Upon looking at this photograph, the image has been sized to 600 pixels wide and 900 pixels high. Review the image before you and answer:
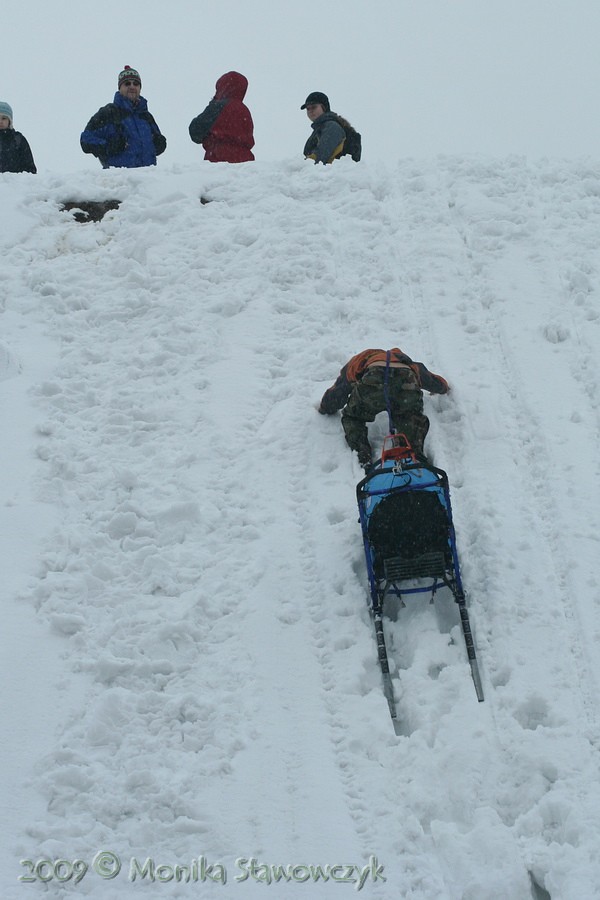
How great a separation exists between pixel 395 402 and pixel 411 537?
153 centimetres

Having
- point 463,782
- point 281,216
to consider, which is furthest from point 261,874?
point 281,216

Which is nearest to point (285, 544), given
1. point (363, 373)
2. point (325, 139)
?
point (363, 373)

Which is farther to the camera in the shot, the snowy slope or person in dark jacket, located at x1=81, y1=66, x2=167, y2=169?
person in dark jacket, located at x1=81, y1=66, x2=167, y2=169

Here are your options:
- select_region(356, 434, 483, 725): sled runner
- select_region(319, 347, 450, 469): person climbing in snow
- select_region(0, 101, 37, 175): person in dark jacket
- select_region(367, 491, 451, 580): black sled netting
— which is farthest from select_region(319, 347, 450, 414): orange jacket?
select_region(0, 101, 37, 175): person in dark jacket

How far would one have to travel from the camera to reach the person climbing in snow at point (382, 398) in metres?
6.61

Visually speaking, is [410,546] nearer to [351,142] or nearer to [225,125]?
[351,142]

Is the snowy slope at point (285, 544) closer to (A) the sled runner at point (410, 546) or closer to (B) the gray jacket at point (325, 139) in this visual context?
(A) the sled runner at point (410, 546)

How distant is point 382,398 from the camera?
661 centimetres

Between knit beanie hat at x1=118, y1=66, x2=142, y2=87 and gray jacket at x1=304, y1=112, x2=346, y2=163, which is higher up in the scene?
knit beanie hat at x1=118, y1=66, x2=142, y2=87

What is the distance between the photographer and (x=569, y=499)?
6406mm

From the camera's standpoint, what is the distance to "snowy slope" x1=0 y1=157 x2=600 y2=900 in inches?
181

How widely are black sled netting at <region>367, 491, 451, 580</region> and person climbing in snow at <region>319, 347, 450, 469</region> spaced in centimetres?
105

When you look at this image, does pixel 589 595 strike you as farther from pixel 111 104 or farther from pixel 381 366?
pixel 111 104

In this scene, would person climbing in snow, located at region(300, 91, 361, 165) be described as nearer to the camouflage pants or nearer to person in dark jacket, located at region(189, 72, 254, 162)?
person in dark jacket, located at region(189, 72, 254, 162)
